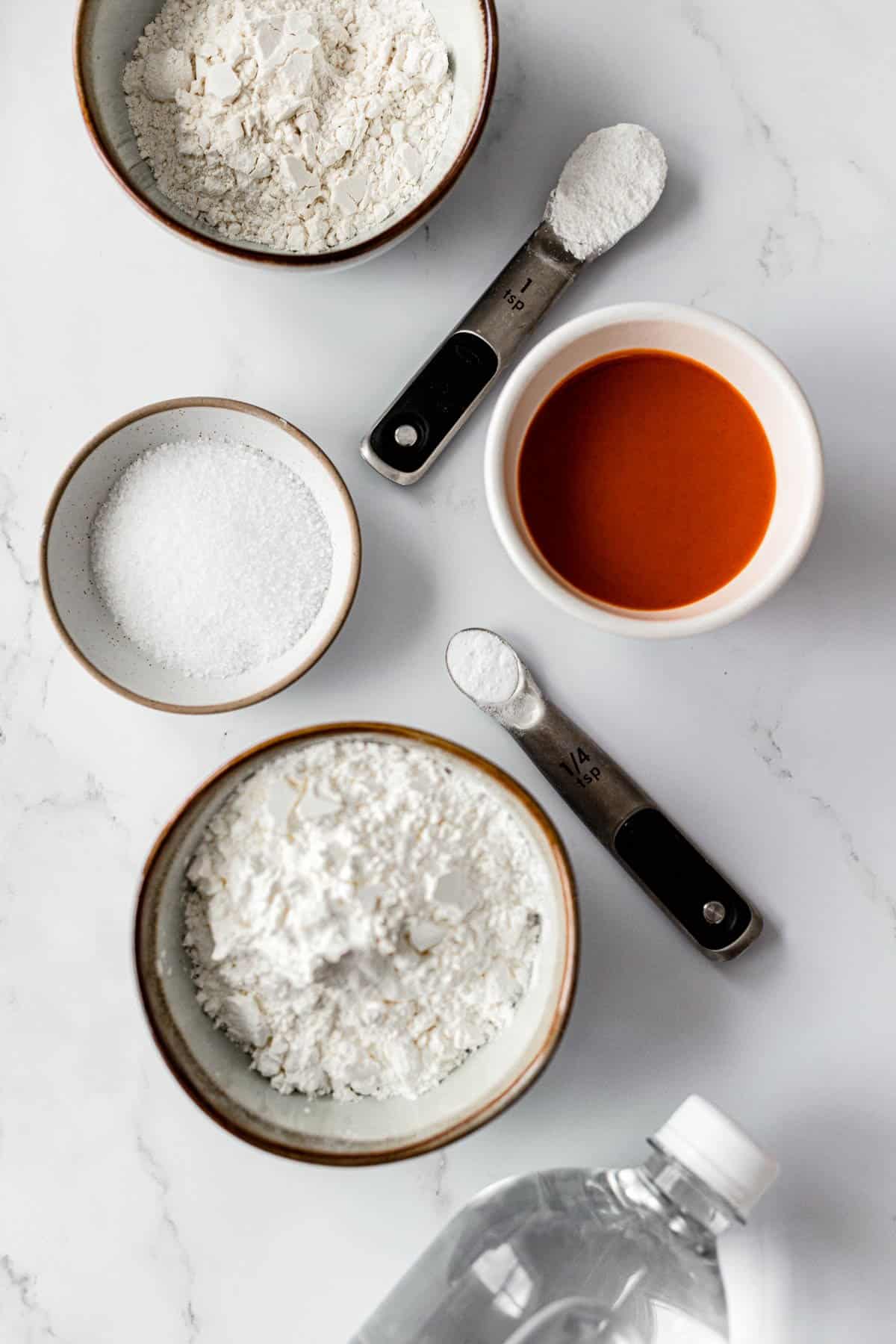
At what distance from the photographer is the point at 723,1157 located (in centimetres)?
82

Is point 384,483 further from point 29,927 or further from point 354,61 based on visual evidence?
point 29,927

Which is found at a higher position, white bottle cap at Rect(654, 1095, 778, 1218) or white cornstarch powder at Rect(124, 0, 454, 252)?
white cornstarch powder at Rect(124, 0, 454, 252)

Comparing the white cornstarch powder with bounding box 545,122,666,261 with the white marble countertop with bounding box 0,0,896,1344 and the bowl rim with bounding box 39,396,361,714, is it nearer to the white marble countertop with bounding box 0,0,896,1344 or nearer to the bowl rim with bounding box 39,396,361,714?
the white marble countertop with bounding box 0,0,896,1344

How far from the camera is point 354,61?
38.3 inches

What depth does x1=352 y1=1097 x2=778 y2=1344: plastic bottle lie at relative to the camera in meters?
0.91

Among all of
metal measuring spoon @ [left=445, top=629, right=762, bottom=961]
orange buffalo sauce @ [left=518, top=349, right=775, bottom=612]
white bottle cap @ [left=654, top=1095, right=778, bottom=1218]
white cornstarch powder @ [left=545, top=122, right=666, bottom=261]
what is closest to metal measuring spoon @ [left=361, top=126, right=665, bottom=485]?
white cornstarch powder @ [left=545, top=122, right=666, bottom=261]

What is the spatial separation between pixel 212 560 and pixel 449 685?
23cm

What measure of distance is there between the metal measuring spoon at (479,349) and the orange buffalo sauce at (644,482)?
0.34ft

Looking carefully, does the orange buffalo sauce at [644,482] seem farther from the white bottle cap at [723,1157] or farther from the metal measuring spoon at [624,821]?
the white bottle cap at [723,1157]

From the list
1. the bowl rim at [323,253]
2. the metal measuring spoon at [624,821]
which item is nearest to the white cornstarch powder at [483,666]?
the metal measuring spoon at [624,821]

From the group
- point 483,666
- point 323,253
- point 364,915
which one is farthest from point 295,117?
point 364,915

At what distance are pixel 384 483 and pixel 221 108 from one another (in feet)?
1.09

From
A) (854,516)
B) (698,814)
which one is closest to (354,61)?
(854,516)

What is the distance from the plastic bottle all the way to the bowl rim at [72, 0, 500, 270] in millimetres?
743
